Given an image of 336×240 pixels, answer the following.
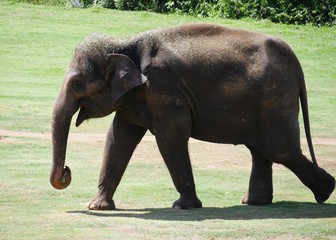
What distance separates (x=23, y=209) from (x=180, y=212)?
5.94 ft

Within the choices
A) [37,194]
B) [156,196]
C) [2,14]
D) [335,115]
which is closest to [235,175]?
[156,196]

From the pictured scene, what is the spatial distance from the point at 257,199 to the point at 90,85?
2.54 meters

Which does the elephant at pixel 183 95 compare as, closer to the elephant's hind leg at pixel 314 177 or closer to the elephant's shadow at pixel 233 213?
the elephant's hind leg at pixel 314 177

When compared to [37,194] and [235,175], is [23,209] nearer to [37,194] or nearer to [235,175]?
[37,194]

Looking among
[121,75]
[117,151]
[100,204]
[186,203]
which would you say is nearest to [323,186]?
[186,203]

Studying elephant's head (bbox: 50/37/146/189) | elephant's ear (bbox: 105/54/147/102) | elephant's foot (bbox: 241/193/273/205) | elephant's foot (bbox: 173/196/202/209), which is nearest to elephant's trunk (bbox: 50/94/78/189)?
elephant's head (bbox: 50/37/146/189)

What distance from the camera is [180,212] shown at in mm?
14789

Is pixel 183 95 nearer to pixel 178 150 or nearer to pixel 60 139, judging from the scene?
pixel 178 150

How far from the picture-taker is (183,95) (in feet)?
49.6

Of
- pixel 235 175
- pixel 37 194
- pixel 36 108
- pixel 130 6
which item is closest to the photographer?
pixel 37 194

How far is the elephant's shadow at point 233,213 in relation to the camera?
1441cm

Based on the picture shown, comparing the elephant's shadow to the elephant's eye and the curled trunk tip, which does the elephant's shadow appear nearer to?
the curled trunk tip

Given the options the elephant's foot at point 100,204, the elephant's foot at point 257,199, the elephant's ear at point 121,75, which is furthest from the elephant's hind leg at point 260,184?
the elephant's ear at point 121,75

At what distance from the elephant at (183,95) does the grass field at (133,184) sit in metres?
0.63
